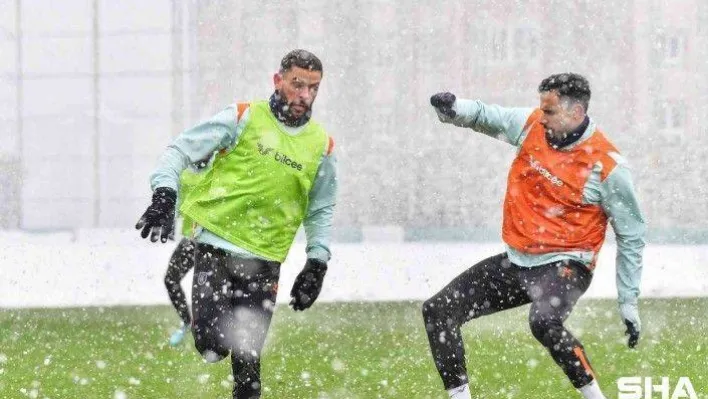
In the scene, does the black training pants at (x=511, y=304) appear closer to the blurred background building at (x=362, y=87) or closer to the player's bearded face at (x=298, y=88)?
the player's bearded face at (x=298, y=88)

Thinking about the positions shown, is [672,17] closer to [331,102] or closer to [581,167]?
[331,102]

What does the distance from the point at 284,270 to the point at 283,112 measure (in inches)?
398

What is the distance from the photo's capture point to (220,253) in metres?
4.78

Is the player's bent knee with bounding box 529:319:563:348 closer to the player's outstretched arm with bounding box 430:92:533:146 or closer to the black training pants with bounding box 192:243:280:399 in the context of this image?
the player's outstretched arm with bounding box 430:92:533:146

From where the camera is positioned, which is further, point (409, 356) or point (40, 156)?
point (40, 156)

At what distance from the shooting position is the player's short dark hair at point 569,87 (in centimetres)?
469

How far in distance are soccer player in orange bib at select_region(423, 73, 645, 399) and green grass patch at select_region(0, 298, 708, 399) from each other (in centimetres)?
113

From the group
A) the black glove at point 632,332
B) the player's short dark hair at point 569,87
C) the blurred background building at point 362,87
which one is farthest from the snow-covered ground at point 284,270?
the player's short dark hair at point 569,87

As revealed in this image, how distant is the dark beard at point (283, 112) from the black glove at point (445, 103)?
0.50 m

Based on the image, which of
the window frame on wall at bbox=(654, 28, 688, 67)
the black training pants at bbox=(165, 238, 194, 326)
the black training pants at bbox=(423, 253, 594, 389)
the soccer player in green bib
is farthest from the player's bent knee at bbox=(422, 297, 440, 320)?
the window frame on wall at bbox=(654, 28, 688, 67)

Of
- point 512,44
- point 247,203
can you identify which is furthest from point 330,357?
point 512,44

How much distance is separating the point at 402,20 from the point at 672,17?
7.42 meters

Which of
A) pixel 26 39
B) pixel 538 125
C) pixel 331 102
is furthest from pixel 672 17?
pixel 538 125

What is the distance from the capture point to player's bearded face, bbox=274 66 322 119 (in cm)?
466
